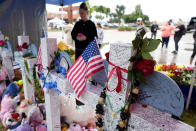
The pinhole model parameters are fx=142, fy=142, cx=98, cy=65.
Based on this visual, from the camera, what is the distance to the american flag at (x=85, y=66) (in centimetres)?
106

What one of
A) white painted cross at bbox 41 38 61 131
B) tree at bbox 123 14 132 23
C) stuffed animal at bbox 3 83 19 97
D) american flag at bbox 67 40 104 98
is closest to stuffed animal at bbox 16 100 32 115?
stuffed animal at bbox 3 83 19 97

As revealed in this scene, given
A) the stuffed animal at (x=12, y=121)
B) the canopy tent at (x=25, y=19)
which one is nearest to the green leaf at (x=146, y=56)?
the stuffed animal at (x=12, y=121)

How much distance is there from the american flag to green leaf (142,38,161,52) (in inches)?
15.0

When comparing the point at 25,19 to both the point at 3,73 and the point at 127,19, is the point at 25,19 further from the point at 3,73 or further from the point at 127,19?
Result: the point at 127,19

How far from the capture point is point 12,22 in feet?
17.6

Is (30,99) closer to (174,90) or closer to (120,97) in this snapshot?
(120,97)

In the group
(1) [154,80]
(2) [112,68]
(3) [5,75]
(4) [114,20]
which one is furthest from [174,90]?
(4) [114,20]

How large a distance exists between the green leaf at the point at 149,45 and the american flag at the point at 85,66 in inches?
15.0

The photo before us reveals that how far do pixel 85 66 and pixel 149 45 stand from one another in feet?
1.82

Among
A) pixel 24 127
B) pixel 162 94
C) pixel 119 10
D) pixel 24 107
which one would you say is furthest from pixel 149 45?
pixel 119 10

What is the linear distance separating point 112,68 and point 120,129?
385 millimetres

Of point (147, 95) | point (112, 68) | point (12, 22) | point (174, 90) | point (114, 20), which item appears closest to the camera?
point (174, 90)

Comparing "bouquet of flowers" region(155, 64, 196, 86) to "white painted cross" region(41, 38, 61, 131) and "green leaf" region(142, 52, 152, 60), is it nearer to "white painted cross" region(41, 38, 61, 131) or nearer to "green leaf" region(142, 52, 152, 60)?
"white painted cross" region(41, 38, 61, 131)

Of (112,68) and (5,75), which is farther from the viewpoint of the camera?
(5,75)
